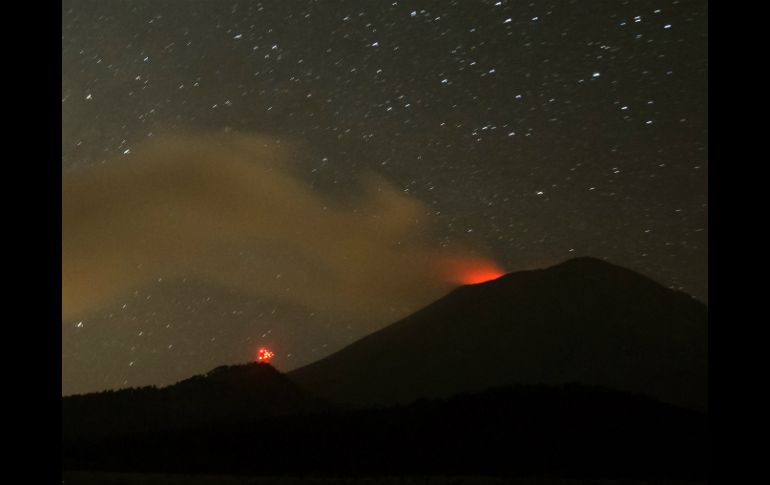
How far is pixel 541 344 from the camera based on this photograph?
109ft

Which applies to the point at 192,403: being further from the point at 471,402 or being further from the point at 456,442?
the point at 456,442

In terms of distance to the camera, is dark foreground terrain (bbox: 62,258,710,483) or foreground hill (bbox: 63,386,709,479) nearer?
foreground hill (bbox: 63,386,709,479)

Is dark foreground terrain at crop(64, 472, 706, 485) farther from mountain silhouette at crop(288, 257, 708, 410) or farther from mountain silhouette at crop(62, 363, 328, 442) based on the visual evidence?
mountain silhouette at crop(288, 257, 708, 410)

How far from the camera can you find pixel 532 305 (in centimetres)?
3872

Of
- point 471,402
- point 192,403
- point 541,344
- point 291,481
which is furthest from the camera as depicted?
point 541,344

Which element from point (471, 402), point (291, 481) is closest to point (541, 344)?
point (471, 402)

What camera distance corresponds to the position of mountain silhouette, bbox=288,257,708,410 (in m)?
29.0

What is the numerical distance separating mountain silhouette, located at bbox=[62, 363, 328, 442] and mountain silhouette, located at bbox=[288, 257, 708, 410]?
3.53 metres

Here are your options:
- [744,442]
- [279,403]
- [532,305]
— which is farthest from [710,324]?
[532,305]

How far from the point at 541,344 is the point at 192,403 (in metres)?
17.1

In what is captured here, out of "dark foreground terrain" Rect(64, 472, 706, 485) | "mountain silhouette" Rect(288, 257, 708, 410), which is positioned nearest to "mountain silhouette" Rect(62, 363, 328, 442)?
"mountain silhouette" Rect(288, 257, 708, 410)

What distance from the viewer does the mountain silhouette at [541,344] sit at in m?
29.0
